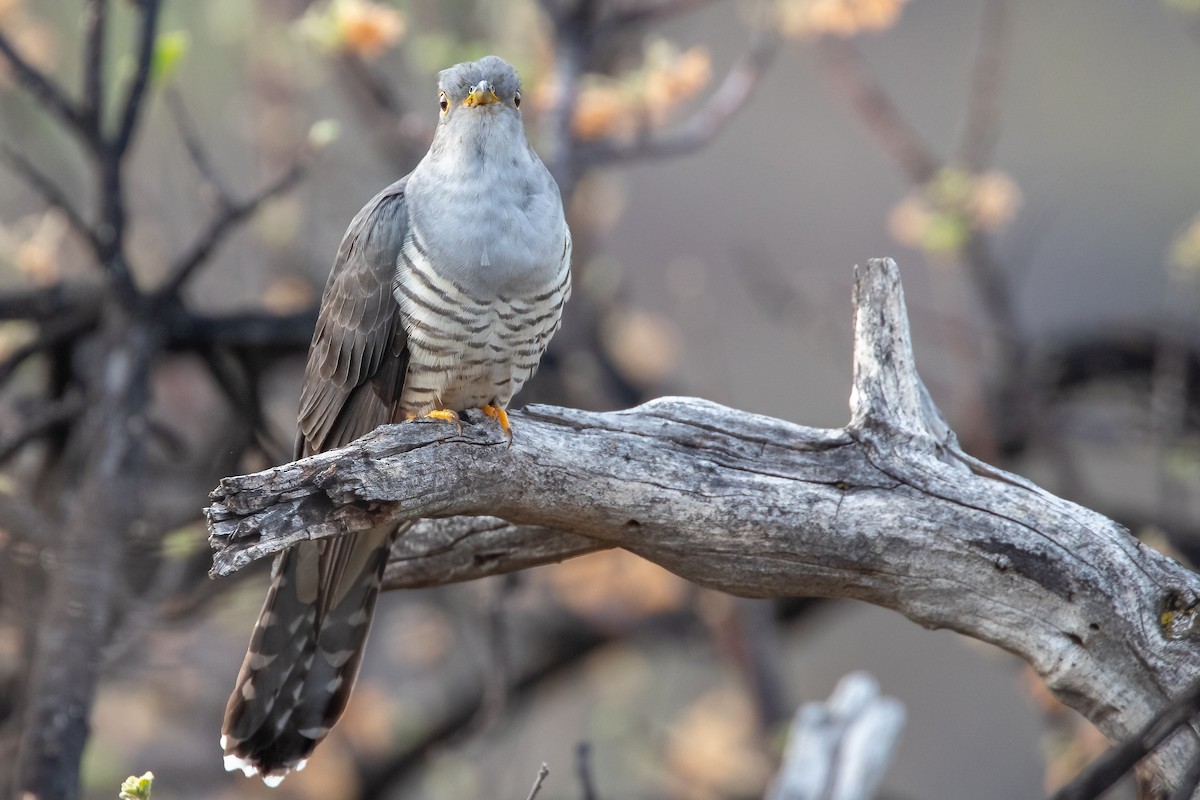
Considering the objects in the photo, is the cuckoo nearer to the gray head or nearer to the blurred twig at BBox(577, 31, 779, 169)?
the gray head

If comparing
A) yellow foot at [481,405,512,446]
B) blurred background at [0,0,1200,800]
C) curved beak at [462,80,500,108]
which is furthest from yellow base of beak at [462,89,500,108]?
yellow foot at [481,405,512,446]

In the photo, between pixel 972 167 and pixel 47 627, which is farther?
pixel 972 167

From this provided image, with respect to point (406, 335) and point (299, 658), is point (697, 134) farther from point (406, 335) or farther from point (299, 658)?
point (299, 658)

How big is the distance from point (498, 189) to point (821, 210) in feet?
15.8

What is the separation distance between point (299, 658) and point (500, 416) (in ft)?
2.65

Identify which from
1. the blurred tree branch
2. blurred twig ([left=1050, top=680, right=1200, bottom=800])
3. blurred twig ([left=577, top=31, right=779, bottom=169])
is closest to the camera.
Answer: blurred twig ([left=1050, top=680, right=1200, bottom=800])

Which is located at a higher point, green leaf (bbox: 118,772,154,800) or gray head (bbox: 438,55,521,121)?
gray head (bbox: 438,55,521,121)

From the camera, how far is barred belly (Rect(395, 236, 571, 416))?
2.45m

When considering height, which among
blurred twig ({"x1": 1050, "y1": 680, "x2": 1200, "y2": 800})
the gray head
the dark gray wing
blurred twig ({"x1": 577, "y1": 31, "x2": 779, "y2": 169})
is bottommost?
blurred twig ({"x1": 1050, "y1": 680, "x2": 1200, "y2": 800})

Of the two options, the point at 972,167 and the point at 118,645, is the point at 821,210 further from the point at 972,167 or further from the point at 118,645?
the point at 118,645

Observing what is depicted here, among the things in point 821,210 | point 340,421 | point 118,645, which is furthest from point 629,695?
point 340,421

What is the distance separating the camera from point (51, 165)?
5.56 m

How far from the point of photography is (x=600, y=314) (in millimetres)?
5172

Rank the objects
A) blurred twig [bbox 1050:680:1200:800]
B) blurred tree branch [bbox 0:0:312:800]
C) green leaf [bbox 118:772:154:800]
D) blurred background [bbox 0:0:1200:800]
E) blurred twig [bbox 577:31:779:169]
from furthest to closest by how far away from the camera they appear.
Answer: blurred twig [bbox 577:31:779:169] → blurred background [bbox 0:0:1200:800] → blurred tree branch [bbox 0:0:312:800] → green leaf [bbox 118:772:154:800] → blurred twig [bbox 1050:680:1200:800]
